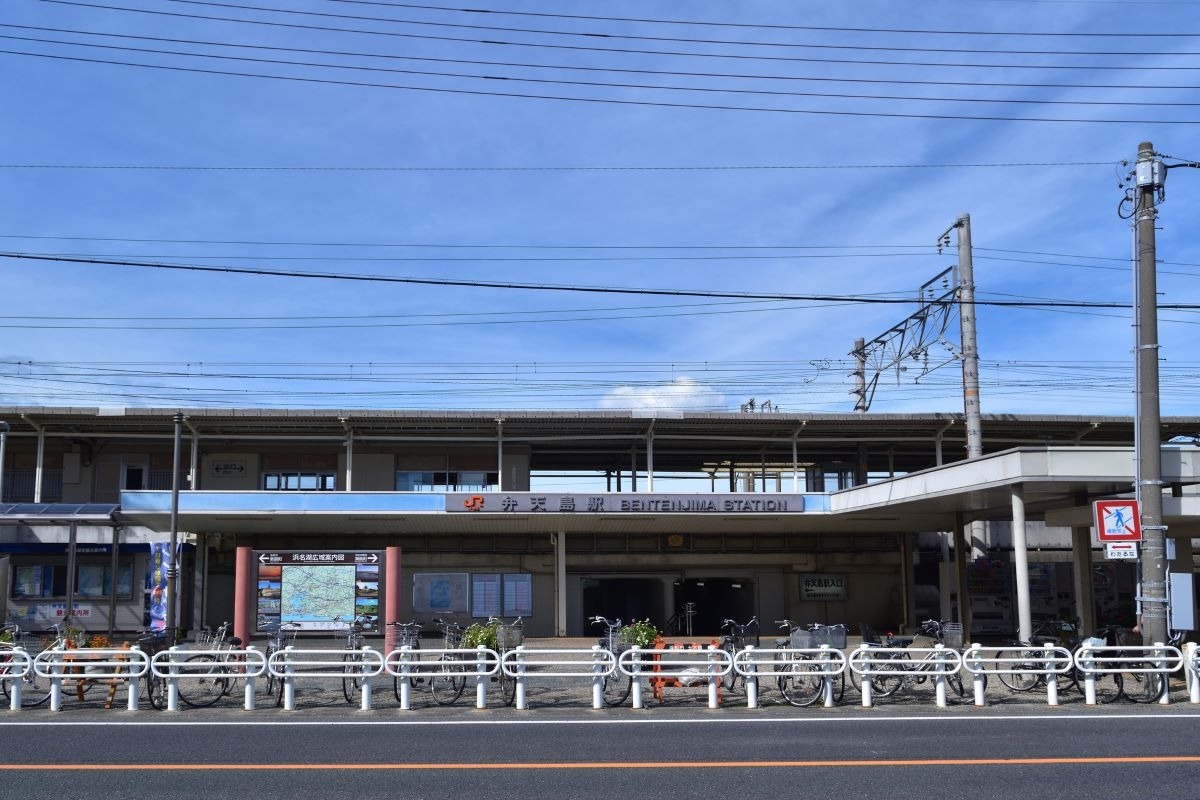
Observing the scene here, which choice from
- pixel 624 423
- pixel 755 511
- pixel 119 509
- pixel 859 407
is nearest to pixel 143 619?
pixel 119 509

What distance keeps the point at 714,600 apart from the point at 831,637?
18986mm

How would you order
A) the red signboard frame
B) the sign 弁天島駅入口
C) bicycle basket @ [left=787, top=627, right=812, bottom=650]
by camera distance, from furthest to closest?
the sign 弁天島駅入口 → bicycle basket @ [left=787, top=627, right=812, bottom=650] → the red signboard frame

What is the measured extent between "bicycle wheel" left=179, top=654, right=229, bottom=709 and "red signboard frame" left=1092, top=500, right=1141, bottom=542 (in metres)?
12.6

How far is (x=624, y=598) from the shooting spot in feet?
110

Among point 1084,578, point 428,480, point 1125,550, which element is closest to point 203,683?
point 1125,550

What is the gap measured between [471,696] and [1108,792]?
9.08 metres

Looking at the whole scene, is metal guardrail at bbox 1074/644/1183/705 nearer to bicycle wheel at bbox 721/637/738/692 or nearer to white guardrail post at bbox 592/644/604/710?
bicycle wheel at bbox 721/637/738/692

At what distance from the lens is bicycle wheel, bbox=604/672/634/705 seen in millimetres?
14454

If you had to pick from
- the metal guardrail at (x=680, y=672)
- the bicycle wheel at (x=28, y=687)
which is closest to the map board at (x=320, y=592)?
the bicycle wheel at (x=28, y=687)

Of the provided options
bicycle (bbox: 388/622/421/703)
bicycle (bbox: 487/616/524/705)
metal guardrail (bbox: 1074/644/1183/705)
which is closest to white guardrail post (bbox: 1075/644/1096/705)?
metal guardrail (bbox: 1074/644/1183/705)

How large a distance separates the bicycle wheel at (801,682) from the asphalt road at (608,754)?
0.50m

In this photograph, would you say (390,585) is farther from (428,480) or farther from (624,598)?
(624,598)

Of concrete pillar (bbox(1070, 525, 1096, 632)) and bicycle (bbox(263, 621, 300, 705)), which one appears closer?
bicycle (bbox(263, 621, 300, 705))

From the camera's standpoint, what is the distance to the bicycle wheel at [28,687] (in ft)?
46.5
